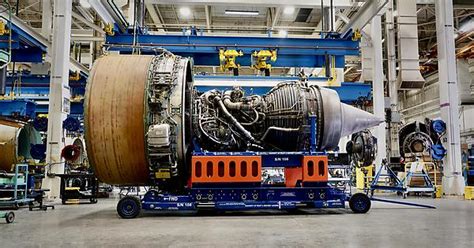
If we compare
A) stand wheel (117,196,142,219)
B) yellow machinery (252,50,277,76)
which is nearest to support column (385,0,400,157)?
yellow machinery (252,50,277,76)

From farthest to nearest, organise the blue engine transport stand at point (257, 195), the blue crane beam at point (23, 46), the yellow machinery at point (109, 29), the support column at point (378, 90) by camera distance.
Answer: the support column at point (378, 90) → the yellow machinery at point (109, 29) → the blue crane beam at point (23, 46) → the blue engine transport stand at point (257, 195)

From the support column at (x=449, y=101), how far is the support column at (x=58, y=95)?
903 cm

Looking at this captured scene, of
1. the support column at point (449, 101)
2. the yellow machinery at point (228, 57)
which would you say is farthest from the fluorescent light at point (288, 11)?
the yellow machinery at point (228, 57)

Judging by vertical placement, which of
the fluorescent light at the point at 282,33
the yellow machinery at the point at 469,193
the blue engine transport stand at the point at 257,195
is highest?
the fluorescent light at the point at 282,33

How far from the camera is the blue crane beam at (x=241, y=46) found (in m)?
9.38

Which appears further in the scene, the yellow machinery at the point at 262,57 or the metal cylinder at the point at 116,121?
the yellow machinery at the point at 262,57

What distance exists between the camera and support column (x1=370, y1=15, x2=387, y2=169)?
36.3ft

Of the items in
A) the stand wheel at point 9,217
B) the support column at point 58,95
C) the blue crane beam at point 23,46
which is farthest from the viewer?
the blue crane beam at point 23,46

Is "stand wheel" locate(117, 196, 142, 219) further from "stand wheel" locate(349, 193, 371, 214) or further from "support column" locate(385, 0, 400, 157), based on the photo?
"support column" locate(385, 0, 400, 157)

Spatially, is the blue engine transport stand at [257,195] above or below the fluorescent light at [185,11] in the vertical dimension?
below

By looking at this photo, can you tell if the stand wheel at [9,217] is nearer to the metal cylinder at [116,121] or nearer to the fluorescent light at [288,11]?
the metal cylinder at [116,121]

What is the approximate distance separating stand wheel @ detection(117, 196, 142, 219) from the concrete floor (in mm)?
150

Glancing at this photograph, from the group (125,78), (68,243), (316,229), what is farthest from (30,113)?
(316,229)

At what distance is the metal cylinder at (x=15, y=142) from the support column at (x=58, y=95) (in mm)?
2001
